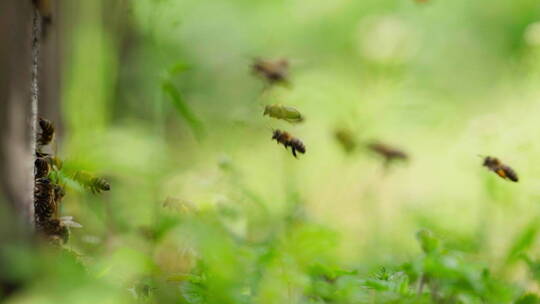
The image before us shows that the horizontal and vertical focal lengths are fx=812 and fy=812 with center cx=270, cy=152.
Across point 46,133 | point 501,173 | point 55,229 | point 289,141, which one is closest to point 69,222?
point 55,229

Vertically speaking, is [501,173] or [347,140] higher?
[347,140]

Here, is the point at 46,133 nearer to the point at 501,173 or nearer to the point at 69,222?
the point at 69,222

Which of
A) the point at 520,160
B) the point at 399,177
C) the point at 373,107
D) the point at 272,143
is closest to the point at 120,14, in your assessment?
the point at 272,143

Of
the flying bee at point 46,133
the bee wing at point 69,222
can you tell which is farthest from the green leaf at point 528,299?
the flying bee at point 46,133

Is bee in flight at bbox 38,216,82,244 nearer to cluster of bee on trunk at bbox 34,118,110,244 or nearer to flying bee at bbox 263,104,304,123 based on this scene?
cluster of bee on trunk at bbox 34,118,110,244

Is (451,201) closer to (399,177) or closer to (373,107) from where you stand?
(373,107)

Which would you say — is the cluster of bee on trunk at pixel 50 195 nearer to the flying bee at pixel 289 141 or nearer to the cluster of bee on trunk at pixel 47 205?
the cluster of bee on trunk at pixel 47 205

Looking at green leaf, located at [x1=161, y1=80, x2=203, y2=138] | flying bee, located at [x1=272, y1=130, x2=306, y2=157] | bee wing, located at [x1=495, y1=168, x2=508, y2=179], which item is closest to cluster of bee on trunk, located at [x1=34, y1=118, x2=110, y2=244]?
green leaf, located at [x1=161, y1=80, x2=203, y2=138]
